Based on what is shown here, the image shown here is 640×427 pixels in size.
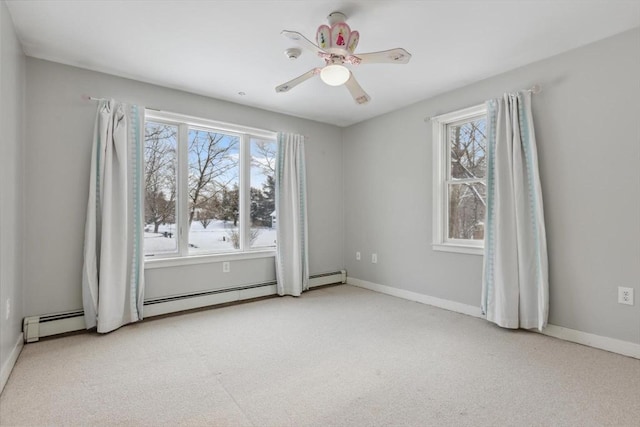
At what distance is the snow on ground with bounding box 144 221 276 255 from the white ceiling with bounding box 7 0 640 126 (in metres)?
1.46

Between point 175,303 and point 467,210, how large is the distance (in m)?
3.30

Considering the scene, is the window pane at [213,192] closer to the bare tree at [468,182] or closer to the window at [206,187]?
the window at [206,187]

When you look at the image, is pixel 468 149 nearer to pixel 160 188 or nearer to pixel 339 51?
pixel 339 51

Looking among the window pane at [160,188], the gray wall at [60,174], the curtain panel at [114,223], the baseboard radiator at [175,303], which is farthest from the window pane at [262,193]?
the curtain panel at [114,223]

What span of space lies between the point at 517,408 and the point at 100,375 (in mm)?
2537

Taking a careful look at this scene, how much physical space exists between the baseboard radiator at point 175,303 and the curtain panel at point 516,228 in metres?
2.26

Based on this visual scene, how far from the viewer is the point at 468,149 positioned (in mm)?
3529

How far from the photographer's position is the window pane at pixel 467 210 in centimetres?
341

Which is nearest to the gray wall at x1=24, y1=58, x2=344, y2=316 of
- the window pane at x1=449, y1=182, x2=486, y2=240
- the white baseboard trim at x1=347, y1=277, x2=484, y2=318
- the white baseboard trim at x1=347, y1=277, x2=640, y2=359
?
the white baseboard trim at x1=347, y1=277, x2=484, y2=318

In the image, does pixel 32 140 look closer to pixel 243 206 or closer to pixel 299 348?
pixel 243 206

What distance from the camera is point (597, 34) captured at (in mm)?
2430

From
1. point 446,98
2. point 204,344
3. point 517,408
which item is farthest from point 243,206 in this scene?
point 517,408

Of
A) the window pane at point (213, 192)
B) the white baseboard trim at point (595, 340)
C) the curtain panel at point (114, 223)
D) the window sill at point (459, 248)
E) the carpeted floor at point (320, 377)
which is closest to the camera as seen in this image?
the carpeted floor at point (320, 377)

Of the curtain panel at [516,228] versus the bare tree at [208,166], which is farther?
the bare tree at [208,166]
